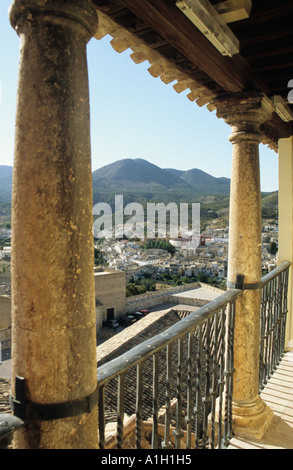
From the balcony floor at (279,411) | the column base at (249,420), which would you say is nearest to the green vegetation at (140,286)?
the balcony floor at (279,411)

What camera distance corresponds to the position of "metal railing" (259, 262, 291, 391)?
3.34 metres

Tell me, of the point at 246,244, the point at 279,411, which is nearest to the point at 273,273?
the point at 246,244

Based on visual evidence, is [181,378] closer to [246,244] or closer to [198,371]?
[198,371]

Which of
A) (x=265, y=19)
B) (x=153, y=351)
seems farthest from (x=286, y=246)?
(x=153, y=351)

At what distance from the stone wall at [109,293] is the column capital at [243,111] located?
78.4 feet

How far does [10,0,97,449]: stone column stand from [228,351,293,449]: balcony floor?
2062 mm

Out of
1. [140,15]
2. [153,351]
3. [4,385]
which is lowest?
[4,385]

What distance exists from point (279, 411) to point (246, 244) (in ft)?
5.06

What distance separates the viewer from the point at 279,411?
10.4 feet

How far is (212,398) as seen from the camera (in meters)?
2.42

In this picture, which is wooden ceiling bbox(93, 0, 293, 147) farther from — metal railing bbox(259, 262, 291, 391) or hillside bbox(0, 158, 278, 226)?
hillside bbox(0, 158, 278, 226)

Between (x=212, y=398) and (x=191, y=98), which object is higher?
(x=191, y=98)

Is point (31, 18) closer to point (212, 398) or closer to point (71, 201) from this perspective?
point (71, 201)

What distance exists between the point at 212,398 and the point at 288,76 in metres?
2.51
